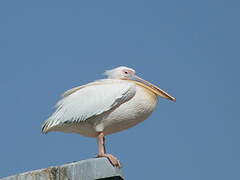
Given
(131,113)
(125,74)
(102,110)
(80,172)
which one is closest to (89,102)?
(102,110)

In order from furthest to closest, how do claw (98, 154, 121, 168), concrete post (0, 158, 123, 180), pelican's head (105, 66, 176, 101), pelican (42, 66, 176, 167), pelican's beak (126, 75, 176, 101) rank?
pelican's head (105, 66, 176, 101)
pelican's beak (126, 75, 176, 101)
pelican (42, 66, 176, 167)
claw (98, 154, 121, 168)
concrete post (0, 158, 123, 180)

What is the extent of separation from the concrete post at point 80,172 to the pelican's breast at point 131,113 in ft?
4.53

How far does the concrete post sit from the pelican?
1241 mm

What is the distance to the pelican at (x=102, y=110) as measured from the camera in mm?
7020

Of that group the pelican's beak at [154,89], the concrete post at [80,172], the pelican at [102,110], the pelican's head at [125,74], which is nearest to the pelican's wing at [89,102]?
the pelican at [102,110]

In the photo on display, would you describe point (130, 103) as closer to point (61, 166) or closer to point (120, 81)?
point (120, 81)

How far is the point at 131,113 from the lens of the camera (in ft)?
23.2

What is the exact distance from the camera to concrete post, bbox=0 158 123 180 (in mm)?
5414

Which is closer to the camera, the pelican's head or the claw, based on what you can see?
the claw

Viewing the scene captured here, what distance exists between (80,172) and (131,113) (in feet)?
5.95

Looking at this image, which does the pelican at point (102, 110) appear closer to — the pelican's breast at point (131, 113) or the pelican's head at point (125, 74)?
the pelican's breast at point (131, 113)

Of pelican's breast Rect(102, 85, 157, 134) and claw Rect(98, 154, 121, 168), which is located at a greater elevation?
pelican's breast Rect(102, 85, 157, 134)

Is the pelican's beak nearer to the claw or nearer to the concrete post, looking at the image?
the claw

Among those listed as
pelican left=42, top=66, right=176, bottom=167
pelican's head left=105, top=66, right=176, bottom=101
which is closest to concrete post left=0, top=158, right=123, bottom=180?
pelican left=42, top=66, right=176, bottom=167
